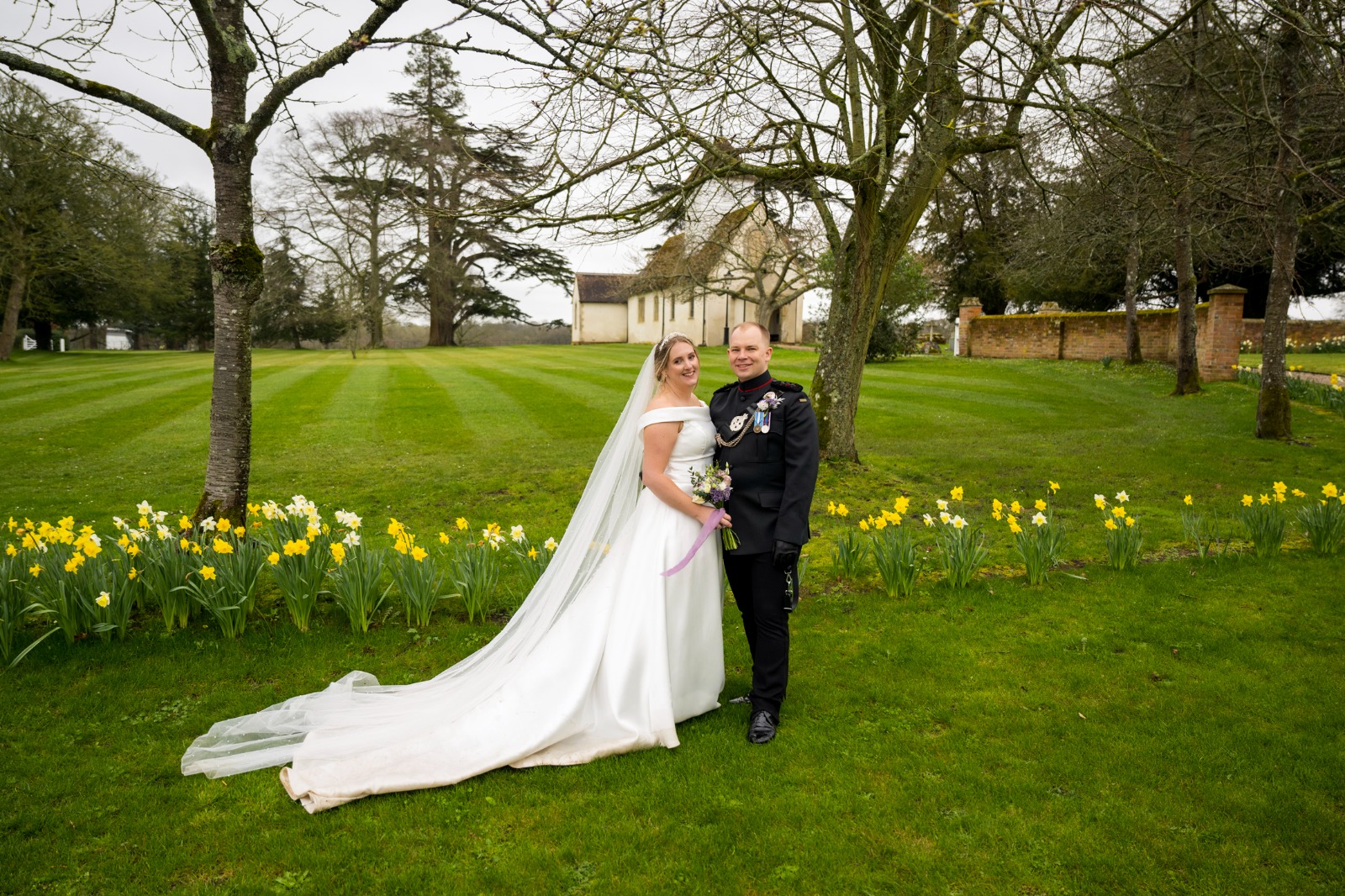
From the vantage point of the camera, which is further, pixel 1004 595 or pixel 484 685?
pixel 1004 595

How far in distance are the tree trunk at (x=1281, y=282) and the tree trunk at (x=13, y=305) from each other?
121 feet

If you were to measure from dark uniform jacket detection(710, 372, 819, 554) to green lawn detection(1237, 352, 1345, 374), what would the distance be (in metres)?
25.5

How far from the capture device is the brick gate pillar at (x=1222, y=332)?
808 inches

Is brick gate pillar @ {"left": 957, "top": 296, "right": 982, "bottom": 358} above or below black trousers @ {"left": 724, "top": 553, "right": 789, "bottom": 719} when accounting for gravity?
above

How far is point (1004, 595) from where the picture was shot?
20.4 ft

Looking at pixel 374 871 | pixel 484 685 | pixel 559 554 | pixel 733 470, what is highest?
pixel 733 470

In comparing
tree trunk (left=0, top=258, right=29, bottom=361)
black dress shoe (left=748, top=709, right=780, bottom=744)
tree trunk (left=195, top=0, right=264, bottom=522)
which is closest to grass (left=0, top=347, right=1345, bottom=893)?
black dress shoe (left=748, top=709, right=780, bottom=744)

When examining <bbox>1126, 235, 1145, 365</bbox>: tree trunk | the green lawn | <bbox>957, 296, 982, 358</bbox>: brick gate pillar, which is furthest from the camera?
<bbox>957, 296, 982, 358</bbox>: brick gate pillar

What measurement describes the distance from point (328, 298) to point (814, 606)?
4141cm

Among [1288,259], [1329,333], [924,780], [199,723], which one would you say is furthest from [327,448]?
[1329,333]

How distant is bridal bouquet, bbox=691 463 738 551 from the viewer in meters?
4.04

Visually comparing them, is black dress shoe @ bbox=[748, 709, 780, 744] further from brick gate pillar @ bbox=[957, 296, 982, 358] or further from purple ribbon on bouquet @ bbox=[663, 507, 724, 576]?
brick gate pillar @ bbox=[957, 296, 982, 358]

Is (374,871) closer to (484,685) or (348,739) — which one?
(348,739)

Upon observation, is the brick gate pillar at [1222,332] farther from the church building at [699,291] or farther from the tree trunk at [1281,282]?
the church building at [699,291]
